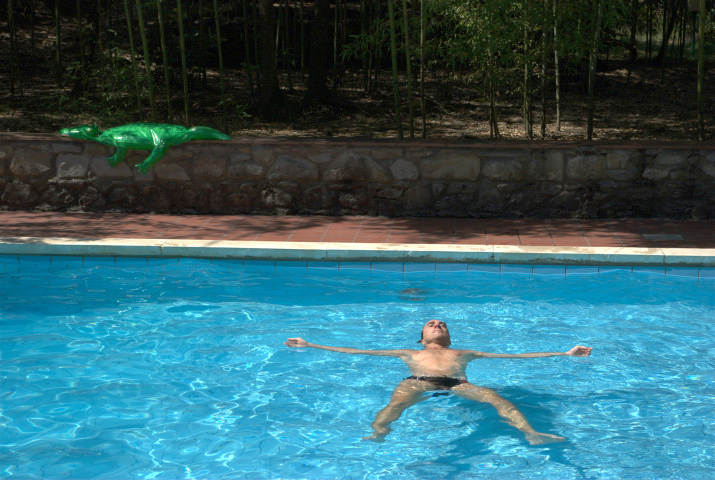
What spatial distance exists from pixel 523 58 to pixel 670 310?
10.8 ft

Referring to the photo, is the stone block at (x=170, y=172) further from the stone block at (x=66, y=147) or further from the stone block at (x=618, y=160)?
the stone block at (x=618, y=160)

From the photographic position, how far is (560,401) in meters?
Answer: 4.64

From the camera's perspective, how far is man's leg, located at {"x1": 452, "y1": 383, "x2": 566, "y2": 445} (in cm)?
395

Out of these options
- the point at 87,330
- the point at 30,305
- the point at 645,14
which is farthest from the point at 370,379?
the point at 645,14

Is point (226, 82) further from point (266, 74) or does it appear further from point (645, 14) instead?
point (645, 14)

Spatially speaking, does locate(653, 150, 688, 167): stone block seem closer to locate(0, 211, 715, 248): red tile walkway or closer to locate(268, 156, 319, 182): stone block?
locate(0, 211, 715, 248): red tile walkway

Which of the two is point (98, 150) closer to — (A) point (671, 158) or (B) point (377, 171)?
(B) point (377, 171)

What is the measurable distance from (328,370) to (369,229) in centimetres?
239

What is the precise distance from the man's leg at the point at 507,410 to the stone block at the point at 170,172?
4.43 metres

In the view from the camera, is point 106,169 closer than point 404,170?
No

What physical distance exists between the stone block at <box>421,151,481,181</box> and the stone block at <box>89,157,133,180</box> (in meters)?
2.90

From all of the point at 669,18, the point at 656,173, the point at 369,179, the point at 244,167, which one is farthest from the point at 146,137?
the point at 669,18

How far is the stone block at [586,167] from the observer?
748cm

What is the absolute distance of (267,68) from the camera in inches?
393
